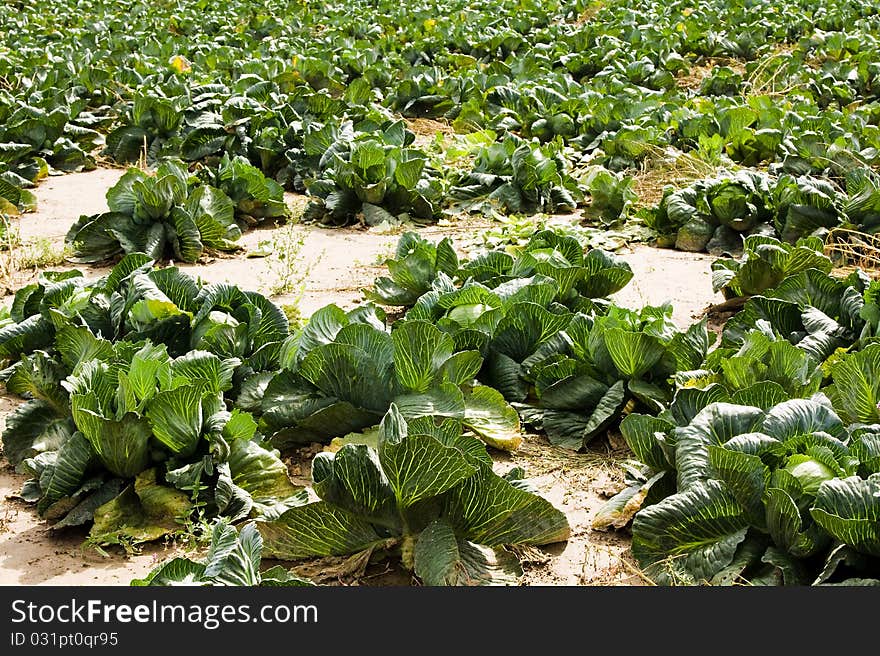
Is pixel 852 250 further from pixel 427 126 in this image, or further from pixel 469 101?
pixel 427 126

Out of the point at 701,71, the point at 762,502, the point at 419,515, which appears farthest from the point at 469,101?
the point at 762,502

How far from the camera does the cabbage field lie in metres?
3.21

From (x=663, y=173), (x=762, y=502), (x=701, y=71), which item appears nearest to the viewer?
(x=762, y=502)

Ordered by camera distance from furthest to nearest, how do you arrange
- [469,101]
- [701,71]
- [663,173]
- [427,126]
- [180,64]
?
[701,71], [180,64], [427,126], [469,101], [663,173]

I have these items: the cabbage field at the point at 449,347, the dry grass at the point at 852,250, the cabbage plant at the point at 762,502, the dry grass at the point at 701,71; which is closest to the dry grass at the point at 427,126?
the cabbage field at the point at 449,347

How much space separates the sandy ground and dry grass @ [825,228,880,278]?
0.73m

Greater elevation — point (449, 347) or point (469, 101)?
point (449, 347)

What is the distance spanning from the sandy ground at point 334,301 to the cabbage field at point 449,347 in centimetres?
2

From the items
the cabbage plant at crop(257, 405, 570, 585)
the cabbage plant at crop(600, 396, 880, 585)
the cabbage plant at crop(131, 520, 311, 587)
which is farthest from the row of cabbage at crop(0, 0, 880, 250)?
the cabbage plant at crop(131, 520, 311, 587)

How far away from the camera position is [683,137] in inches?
340

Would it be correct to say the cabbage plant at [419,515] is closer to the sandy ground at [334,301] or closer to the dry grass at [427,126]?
the sandy ground at [334,301]

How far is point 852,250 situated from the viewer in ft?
19.1

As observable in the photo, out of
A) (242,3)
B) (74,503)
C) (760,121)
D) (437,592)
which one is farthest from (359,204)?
(242,3)

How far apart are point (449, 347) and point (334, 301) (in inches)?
75.4
